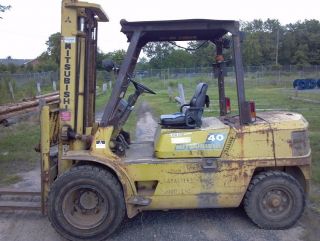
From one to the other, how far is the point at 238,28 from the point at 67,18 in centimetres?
209

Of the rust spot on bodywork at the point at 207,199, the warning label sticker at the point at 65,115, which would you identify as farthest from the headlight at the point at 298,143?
the warning label sticker at the point at 65,115

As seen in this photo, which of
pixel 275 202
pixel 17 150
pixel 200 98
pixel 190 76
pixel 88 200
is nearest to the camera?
pixel 88 200

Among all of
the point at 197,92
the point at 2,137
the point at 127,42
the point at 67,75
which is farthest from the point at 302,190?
the point at 2,137

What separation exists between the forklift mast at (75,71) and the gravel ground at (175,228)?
883mm

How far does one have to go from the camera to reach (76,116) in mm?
5988

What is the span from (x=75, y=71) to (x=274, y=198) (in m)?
2.94

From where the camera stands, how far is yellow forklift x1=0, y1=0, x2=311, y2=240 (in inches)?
221

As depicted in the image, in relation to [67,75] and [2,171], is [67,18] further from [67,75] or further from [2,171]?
[2,171]

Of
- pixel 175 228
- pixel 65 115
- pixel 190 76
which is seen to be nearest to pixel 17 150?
pixel 65 115

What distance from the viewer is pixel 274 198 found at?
5879 millimetres

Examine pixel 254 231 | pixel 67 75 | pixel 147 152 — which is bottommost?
pixel 254 231

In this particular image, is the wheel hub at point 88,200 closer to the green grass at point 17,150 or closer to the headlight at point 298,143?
the headlight at point 298,143

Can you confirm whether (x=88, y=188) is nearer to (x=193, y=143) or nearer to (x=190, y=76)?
(x=193, y=143)

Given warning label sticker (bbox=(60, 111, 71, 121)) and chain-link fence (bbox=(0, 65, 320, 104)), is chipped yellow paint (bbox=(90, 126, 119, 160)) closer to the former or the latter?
warning label sticker (bbox=(60, 111, 71, 121))
